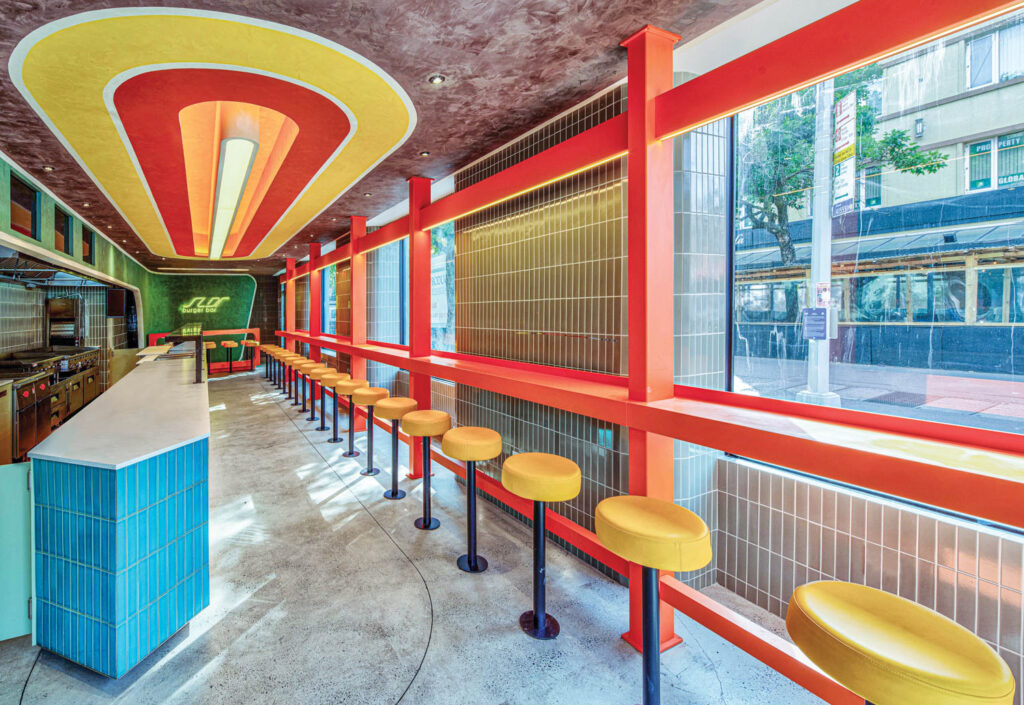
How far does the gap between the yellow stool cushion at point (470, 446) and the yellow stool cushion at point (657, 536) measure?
3.29ft

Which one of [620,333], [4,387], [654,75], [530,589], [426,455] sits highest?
[654,75]

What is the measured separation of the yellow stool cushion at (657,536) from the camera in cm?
152

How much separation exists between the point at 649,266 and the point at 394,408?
2.46 metres

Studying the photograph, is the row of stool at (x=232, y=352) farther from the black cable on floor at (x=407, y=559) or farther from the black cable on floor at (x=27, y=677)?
the black cable on floor at (x=27, y=677)

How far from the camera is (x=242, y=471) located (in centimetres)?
448

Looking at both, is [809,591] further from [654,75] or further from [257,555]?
[257,555]

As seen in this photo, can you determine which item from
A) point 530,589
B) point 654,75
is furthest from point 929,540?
point 654,75

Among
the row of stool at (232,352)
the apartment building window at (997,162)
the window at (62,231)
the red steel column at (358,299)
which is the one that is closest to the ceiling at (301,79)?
the window at (62,231)

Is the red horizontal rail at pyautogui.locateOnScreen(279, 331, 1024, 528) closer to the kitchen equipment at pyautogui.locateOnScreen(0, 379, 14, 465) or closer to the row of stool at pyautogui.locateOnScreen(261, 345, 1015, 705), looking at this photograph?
the row of stool at pyautogui.locateOnScreen(261, 345, 1015, 705)

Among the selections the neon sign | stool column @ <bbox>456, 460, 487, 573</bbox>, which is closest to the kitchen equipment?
stool column @ <bbox>456, 460, 487, 573</bbox>

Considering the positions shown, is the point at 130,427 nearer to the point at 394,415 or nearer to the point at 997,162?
the point at 394,415

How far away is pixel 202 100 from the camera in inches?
105

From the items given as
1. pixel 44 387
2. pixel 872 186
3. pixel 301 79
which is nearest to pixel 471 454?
pixel 301 79

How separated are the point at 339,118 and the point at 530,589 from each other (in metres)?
3.18
